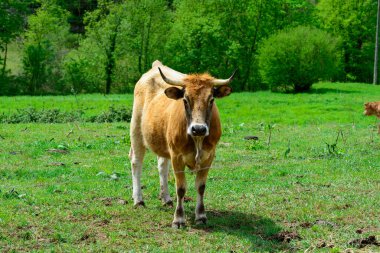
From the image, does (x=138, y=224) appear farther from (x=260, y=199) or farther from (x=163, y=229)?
(x=260, y=199)

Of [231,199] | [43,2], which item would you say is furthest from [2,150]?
[43,2]

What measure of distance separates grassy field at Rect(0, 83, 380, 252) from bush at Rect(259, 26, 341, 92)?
2652 centimetres

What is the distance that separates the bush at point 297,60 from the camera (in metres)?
47.6

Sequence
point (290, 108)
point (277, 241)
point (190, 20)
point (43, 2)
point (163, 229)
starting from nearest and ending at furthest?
point (277, 241)
point (163, 229)
point (290, 108)
point (190, 20)
point (43, 2)

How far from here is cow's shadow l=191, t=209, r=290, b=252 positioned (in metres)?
8.21

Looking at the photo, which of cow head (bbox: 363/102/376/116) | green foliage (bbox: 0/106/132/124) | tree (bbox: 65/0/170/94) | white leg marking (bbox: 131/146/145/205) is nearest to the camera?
white leg marking (bbox: 131/146/145/205)

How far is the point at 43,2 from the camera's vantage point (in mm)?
77375

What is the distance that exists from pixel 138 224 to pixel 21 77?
58.5 m

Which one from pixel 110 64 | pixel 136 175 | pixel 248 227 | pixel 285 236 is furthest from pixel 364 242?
pixel 110 64

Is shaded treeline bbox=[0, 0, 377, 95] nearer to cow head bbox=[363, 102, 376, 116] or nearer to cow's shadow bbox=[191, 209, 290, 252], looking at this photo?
cow head bbox=[363, 102, 376, 116]

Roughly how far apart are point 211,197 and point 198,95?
3.05m

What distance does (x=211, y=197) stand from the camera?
11.3 meters

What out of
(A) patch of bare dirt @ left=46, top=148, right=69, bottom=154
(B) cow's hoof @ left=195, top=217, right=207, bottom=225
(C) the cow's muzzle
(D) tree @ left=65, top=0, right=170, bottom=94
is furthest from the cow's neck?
(D) tree @ left=65, top=0, right=170, bottom=94

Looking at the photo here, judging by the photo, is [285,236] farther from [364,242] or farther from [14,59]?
[14,59]
